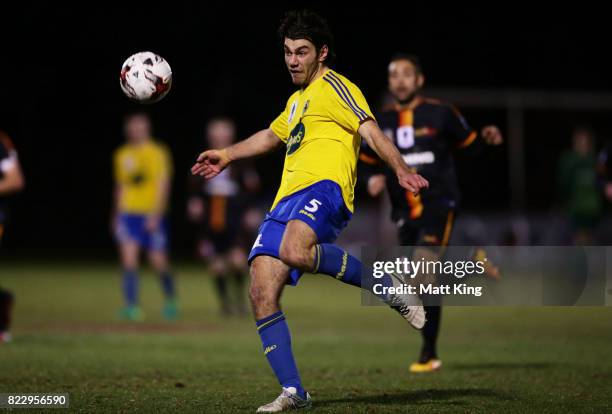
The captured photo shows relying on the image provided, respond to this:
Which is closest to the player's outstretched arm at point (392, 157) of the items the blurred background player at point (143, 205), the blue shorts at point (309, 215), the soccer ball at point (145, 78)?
the blue shorts at point (309, 215)

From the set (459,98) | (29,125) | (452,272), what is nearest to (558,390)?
(452,272)

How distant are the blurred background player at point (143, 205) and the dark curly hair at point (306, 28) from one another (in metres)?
7.75

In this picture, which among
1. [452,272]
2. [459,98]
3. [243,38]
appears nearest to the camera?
[452,272]

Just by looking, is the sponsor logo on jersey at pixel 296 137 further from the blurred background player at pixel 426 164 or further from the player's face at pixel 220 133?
the player's face at pixel 220 133

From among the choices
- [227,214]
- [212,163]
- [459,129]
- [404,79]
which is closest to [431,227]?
[459,129]

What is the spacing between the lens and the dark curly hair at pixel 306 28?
639cm

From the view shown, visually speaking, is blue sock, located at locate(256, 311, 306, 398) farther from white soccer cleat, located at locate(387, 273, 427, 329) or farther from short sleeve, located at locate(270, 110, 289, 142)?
short sleeve, located at locate(270, 110, 289, 142)

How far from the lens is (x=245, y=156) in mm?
6945

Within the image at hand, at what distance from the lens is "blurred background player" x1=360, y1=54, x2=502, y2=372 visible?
862cm

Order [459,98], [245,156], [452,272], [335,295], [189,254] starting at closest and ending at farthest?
[245,156] → [452,272] → [335,295] → [459,98] → [189,254]

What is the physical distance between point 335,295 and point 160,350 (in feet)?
25.5

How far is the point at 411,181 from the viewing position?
595 centimetres

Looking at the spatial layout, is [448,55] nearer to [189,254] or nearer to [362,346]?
[189,254]

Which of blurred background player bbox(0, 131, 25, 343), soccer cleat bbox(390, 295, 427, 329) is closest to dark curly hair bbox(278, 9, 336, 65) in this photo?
soccer cleat bbox(390, 295, 427, 329)
